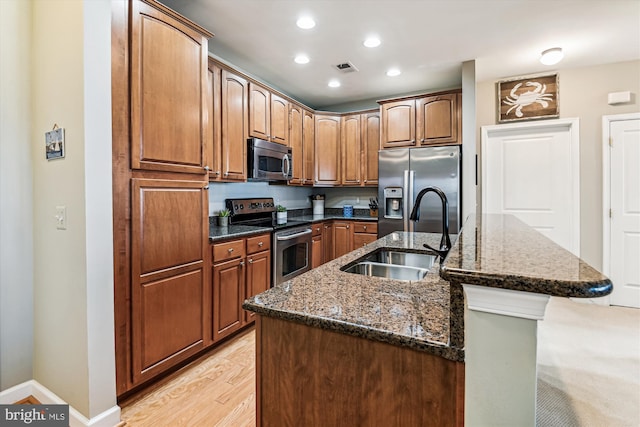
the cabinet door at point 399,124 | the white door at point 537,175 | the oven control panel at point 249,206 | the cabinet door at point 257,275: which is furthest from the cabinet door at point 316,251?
the white door at point 537,175

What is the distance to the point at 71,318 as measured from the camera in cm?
165

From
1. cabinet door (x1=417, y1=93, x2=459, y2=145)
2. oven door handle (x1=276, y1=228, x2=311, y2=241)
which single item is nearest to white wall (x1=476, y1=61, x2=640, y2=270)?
cabinet door (x1=417, y1=93, x2=459, y2=145)

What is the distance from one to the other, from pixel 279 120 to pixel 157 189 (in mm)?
2049

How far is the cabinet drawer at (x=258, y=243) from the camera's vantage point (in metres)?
2.79

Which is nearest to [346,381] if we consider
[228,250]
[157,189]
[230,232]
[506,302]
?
[506,302]

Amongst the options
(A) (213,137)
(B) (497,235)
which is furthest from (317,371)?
(A) (213,137)

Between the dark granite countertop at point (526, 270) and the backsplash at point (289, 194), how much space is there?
2784 millimetres

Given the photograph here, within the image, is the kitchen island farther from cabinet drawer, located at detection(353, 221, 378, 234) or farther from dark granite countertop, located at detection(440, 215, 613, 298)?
cabinet drawer, located at detection(353, 221, 378, 234)

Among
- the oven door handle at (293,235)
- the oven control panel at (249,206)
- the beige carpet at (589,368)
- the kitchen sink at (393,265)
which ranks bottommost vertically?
the beige carpet at (589,368)

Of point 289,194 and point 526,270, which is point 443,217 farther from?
point 289,194

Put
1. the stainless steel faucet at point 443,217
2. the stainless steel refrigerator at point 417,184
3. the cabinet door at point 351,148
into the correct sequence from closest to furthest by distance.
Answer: the stainless steel faucet at point 443,217
the stainless steel refrigerator at point 417,184
the cabinet door at point 351,148

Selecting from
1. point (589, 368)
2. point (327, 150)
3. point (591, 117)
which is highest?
point (591, 117)

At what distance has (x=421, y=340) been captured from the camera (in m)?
0.73

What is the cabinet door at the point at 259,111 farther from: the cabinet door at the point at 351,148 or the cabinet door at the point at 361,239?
the cabinet door at the point at 361,239
